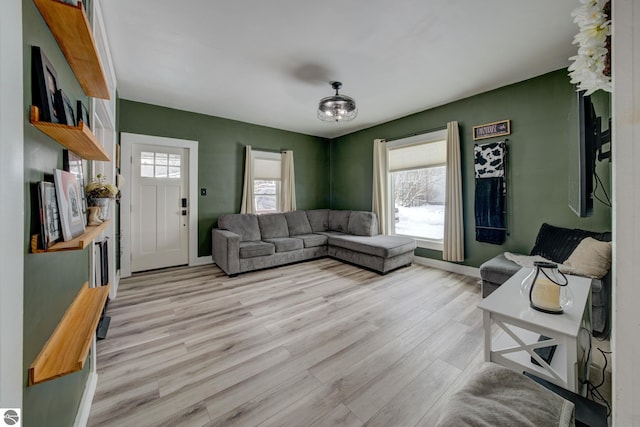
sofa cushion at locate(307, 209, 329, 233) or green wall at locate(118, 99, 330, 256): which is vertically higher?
green wall at locate(118, 99, 330, 256)

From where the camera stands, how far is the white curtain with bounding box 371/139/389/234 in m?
4.75

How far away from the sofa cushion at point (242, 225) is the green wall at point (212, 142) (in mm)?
323

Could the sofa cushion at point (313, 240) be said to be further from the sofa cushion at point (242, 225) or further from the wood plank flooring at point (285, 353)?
the wood plank flooring at point (285, 353)

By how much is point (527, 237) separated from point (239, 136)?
189 inches

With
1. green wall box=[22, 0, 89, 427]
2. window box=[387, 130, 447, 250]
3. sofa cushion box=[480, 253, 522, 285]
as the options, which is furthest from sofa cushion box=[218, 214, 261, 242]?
sofa cushion box=[480, 253, 522, 285]

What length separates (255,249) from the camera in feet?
12.7

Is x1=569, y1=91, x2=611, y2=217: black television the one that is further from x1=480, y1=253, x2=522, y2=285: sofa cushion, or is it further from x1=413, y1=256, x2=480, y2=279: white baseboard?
x1=413, y1=256, x2=480, y2=279: white baseboard

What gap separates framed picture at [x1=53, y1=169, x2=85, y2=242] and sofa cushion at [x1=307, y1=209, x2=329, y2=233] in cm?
436

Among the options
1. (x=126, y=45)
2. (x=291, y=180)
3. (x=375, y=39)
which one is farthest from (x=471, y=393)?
(x=291, y=180)

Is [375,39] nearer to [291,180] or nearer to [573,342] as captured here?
[573,342]

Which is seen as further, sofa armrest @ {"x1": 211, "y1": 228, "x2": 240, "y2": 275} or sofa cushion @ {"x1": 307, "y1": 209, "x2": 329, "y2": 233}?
sofa cushion @ {"x1": 307, "y1": 209, "x2": 329, "y2": 233}

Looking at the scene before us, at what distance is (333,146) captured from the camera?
6.04 m

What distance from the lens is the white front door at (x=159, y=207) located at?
12.6 ft
